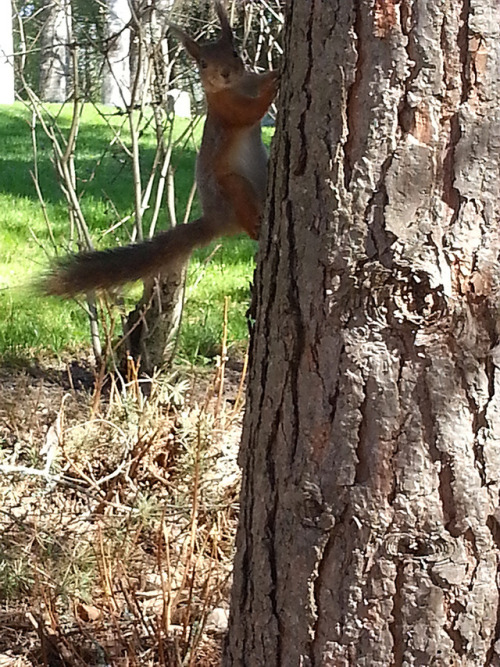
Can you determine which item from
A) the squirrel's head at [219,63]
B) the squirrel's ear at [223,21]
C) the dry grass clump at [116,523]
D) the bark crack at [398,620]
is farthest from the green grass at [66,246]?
the bark crack at [398,620]

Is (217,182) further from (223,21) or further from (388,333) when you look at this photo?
(388,333)

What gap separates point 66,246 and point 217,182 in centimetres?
145

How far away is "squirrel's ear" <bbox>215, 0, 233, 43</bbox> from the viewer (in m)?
2.37

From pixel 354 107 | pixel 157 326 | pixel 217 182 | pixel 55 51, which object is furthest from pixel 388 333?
pixel 55 51

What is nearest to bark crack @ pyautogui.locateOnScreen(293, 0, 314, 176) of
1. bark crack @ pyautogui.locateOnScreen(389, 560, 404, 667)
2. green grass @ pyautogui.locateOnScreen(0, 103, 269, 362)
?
bark crack @ pyautogui.locateOnScreen(389, 560, 404, 667)

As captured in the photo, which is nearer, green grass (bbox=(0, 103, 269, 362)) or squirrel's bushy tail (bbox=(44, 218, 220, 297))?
squirrel's bushy tail (bbox=(44, 218, 220, 297))

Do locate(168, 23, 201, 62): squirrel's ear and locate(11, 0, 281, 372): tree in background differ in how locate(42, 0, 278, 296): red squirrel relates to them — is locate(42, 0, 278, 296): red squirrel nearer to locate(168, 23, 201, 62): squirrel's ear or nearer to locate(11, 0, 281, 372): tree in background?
locate(168, 23, 201, 62): squirrel's ear

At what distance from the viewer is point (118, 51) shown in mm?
5793

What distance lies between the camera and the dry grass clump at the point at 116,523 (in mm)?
2326

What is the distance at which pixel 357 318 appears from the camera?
1.40m

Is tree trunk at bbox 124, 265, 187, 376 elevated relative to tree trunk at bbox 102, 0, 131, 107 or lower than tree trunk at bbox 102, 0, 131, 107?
lower

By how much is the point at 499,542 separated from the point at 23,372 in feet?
9.60

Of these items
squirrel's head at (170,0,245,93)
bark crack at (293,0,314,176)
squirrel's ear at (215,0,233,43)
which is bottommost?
bark crack at (293,0,314,176)

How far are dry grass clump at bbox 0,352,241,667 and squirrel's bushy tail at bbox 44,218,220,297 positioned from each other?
1.52 feet
